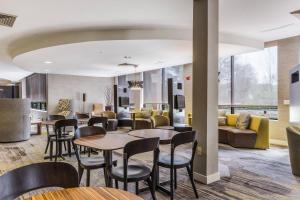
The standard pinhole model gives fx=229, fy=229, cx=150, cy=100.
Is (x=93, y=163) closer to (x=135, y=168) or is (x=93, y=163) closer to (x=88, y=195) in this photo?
(x=135, y=168)

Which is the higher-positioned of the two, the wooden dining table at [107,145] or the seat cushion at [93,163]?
the wooden dining table at [107,145]

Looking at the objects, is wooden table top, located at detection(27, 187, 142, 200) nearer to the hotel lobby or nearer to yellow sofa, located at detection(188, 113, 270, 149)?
the hotel lobby

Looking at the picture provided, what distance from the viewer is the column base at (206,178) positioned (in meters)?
3.38

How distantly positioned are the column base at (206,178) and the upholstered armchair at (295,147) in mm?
1361

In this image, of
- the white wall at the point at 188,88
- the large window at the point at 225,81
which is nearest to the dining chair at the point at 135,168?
the large window at the point at 225,81

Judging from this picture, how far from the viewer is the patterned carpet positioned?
3043 mm

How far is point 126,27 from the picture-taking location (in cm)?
Answer: 493

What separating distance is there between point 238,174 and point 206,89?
1597 mm

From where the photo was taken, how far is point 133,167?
106 inches

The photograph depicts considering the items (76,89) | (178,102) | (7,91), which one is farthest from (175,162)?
(7,91)

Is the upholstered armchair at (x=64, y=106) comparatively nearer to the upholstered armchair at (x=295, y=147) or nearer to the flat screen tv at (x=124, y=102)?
the flat screen tv at (x=124, y=102)

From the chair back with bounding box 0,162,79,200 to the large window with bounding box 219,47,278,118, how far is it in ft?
21.5

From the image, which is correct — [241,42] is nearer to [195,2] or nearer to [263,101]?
[263,101]

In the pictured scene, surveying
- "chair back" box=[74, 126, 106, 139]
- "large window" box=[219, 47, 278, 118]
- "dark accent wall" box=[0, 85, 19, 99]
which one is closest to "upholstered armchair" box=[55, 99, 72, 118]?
"large window" box=[219, 47, 278, 118]
